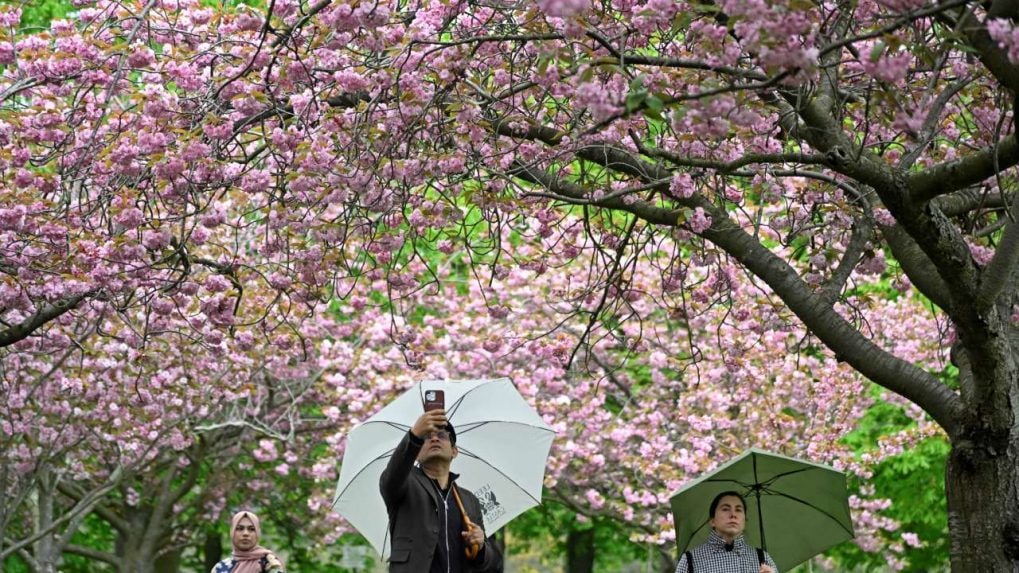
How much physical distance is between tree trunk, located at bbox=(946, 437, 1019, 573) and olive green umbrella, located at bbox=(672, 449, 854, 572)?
0.81m

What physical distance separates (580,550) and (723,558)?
17.8m

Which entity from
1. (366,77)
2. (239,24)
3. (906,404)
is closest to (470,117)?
(366,77)

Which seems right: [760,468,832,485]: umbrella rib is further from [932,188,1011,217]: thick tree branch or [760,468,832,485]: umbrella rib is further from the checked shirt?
[932,188,1011,217]: thick tree branch

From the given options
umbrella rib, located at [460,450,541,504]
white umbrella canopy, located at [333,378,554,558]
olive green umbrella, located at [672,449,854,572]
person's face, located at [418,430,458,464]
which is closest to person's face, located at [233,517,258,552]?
white umbrella canopy, located at [333,378,554,558]

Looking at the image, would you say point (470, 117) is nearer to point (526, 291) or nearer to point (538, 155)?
point (538, 155)

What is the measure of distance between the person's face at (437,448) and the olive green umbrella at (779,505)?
1608 mm

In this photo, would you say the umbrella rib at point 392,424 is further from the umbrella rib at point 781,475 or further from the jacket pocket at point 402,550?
the umbrella rib at point 781,475

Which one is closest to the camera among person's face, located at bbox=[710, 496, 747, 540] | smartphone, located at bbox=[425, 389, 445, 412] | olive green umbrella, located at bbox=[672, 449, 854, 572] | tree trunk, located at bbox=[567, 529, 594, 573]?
smartphone, located at bbox=[425, 389, 445, 412]

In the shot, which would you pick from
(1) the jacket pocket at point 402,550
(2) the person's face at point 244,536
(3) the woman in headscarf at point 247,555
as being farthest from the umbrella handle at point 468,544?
(2) the person's face at point 244,536

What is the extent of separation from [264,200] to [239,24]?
7401 millimetres

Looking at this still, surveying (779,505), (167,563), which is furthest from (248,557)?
(167,563)

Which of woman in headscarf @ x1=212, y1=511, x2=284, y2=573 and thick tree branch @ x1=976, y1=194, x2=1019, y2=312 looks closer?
thick tree branch @ x1=976, y1=194, x2=1019, y2=312

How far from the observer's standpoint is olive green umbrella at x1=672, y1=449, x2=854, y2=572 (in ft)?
23.9

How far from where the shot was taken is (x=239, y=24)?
7.22 metres
